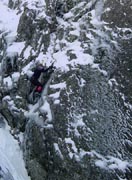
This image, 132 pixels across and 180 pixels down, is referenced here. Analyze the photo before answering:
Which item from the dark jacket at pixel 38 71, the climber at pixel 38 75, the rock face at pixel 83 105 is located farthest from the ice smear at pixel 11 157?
the dark jacket at pixel 38 71

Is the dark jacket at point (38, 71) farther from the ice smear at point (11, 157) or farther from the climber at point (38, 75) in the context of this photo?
the ice smear at point (11, 157)

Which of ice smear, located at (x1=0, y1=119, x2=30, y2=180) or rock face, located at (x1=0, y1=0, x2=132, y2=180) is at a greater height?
rock face, located at (x1=0, y1=0, x2=132, y2=180)

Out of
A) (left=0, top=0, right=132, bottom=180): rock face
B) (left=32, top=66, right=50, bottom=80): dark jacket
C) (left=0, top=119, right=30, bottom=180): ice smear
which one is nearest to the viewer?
(left=0, top=0, right=132, bottom=180): rock face

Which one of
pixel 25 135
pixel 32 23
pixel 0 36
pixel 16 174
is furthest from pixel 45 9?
pixel 16 174

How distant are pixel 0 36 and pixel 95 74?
5.07 meters

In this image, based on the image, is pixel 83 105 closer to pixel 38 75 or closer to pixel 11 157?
pixel 38 75

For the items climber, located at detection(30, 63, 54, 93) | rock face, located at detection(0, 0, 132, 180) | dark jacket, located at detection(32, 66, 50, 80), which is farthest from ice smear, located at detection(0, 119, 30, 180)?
dark jacket, located at detection(32, 66, 50, 80)

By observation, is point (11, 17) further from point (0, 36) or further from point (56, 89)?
Answer: point (56, 89)

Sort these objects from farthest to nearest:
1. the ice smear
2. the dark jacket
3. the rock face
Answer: the dark jacket → the ice smear → the rock face

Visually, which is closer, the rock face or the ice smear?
the rock face

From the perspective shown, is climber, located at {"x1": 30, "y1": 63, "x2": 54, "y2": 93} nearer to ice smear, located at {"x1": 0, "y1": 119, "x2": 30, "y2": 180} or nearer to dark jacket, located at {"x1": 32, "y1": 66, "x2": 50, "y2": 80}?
dark jacket, located at {"x1": 32, "y1": 66, "x2": 50, "y2": 80}

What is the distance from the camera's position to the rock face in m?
8.40

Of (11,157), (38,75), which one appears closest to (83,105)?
(38,75)

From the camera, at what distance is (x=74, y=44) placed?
32.7 feet
